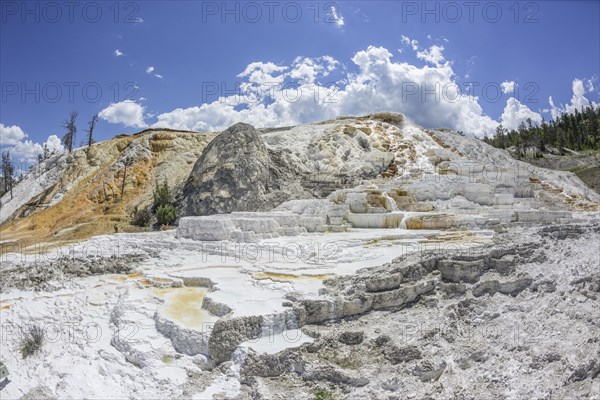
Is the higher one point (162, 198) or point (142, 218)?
point (162, 198)

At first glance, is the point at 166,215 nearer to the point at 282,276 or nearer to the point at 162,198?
→ the point at 162,198

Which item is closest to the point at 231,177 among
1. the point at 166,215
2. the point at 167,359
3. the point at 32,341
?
the point at 166,215

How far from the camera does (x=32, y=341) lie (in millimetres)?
6359

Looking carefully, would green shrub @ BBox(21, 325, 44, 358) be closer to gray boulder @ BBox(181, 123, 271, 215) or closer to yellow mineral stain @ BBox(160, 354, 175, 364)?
yellow mineral stain @ BBox(160, 354, 175, 364)

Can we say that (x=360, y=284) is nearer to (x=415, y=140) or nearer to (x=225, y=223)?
(x=225, y=223)

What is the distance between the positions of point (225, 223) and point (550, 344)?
7.88 metres

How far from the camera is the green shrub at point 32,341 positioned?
6238 millimetres

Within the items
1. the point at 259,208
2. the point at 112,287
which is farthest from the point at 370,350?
the point at 259,208

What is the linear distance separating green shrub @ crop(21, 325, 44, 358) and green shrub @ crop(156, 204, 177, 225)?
10.4 m

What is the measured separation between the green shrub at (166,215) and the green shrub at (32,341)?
1042 cm

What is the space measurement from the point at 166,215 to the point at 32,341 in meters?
10.8

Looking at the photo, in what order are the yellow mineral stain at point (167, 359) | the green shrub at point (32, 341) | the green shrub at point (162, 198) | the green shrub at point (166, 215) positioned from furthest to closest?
the green shrub at point (162, 198)
the green shrub at point (166, 215)
the green shrub at point (32, 341)
the yellow mineral stain at point (167, 359)

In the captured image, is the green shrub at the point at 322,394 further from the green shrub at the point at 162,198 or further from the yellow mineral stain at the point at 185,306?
the green shrub at the point at 162,198

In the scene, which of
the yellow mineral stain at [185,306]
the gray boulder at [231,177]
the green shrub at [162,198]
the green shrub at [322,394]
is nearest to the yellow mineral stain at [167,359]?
the yellow mineral stain at [185,306]
